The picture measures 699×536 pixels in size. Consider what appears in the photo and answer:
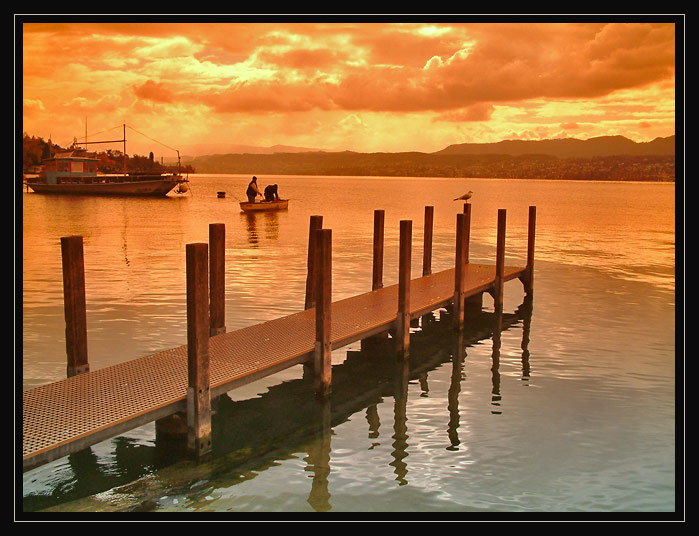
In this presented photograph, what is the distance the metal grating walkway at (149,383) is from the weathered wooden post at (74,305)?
1.02 feet

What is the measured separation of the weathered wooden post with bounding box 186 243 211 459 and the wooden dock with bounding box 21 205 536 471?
0.01m

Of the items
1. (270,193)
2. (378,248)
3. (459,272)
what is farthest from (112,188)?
(459,272)

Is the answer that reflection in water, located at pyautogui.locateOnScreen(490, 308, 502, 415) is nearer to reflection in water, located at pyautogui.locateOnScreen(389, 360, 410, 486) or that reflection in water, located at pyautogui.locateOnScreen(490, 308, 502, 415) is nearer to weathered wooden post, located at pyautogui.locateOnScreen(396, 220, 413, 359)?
reflection in water, located at pyautogui.locateOnScreen(389, 360, 410, 486)

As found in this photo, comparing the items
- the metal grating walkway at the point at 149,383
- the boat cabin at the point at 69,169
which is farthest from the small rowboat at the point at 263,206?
the metal grating walkway at the point at 149,383

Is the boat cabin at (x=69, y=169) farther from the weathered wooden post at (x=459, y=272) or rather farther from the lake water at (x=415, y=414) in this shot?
the weathered wooden post at (x=459, y=272)

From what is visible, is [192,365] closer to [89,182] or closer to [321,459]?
[321,459]

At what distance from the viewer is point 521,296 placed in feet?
71.7

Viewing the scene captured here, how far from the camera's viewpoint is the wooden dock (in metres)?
7.71

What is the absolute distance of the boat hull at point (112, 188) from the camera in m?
77.2

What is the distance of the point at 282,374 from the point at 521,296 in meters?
11.1

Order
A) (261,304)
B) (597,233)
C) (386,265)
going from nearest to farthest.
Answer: (261,304) < (386,265) < (597,233)
